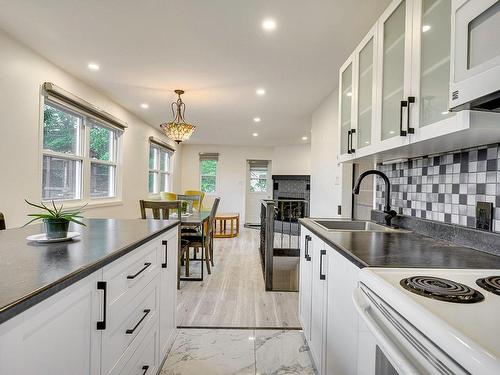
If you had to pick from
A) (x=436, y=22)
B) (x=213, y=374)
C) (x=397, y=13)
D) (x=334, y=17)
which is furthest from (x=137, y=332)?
(x=334, y=17)

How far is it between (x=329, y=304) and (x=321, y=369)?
1.33 ft

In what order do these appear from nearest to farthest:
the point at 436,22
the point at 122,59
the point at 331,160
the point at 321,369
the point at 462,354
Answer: the point at 462,354 → the point at 436,22 → the point at 321,369 → the point at 122,59 → the point at 331,160

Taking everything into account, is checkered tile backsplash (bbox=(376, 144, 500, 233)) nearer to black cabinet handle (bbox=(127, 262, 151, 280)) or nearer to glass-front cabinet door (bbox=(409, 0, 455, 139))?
glass-front cabinet door (bbox=(409, 0, 455, 139))

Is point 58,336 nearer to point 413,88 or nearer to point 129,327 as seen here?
point 129,327

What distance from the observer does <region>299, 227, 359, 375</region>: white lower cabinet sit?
116 centimetres

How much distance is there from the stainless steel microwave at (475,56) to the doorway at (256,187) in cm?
784

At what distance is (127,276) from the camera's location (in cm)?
116

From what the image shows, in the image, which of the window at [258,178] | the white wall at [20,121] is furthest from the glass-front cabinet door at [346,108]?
the window at [258,178]

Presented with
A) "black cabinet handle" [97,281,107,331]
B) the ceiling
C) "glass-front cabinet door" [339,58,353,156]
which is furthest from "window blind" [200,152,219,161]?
"black cabinet handle" [97,281,107,331]

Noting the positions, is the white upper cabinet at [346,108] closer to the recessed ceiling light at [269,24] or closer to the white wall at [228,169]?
the recessed ceiling light at [269,24]

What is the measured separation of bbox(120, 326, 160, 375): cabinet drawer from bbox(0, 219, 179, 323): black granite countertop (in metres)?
0.49

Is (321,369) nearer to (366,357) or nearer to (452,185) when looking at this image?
(366,357)

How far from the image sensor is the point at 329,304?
4.77ft

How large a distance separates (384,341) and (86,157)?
13.6 ft
